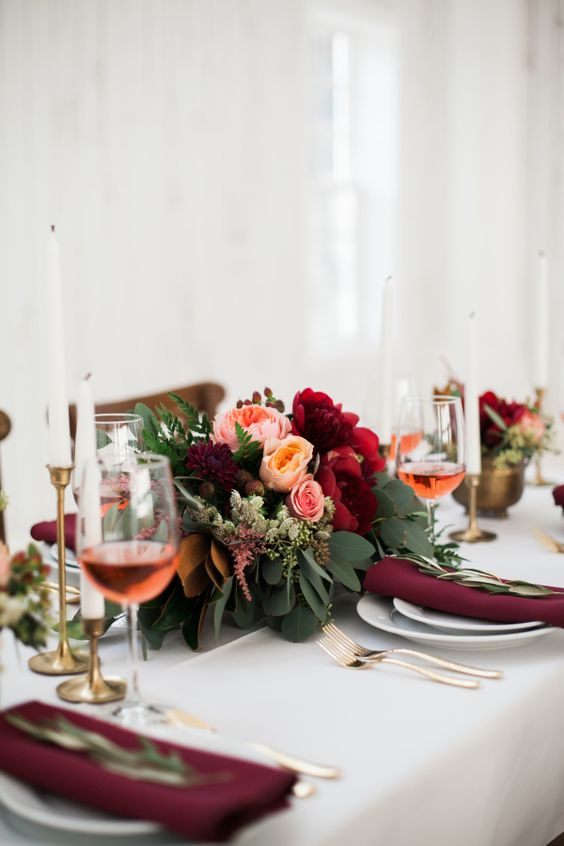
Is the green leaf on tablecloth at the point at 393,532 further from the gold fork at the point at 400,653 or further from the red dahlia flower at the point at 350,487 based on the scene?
the gold fork at the point at 400,653

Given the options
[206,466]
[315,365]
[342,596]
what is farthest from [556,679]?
[315,365]

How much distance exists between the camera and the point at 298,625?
110 cm

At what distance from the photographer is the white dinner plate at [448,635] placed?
103 cm

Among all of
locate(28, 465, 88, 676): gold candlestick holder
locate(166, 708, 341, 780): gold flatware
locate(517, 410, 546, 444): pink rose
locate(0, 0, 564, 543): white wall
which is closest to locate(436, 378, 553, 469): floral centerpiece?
locate(517, 410, 546, 444): pink rose

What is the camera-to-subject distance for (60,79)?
3.51m

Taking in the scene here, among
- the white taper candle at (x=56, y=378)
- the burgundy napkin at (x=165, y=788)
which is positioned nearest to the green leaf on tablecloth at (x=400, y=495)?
the white taper candle at (x=56, y=378)

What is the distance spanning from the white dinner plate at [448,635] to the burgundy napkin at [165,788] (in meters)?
0.38

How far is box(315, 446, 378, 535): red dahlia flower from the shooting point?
115 centimetres

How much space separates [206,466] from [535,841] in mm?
534

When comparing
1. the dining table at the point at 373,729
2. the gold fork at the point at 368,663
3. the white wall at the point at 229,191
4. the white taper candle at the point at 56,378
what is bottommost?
the dining table at the point at 373,729

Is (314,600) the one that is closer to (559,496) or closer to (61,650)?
(61,650)

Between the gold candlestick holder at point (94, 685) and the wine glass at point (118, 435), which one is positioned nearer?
the gold candlestick holder at point (94, 685)

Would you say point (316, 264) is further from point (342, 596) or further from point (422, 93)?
point (342, 596)

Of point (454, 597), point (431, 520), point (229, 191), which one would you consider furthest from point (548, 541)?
point (229, 191)
